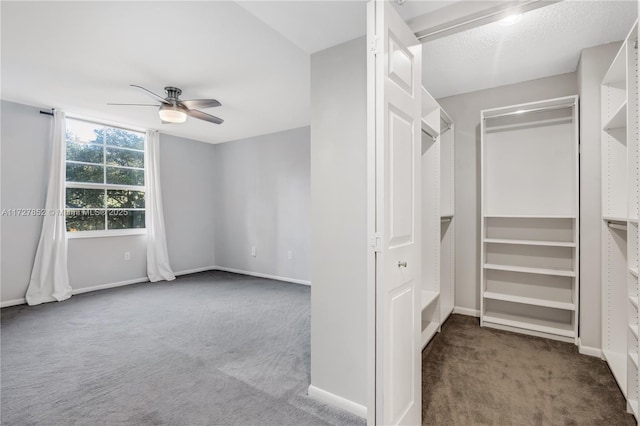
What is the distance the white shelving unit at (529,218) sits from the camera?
2.94 m

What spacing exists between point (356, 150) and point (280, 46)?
4.57 feet

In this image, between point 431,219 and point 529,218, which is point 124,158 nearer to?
point 431,219

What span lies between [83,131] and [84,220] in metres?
1.34

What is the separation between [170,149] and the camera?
5.54 m

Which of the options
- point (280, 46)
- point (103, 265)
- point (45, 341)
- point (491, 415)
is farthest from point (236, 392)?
point (103, 265)

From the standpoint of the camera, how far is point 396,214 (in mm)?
1376

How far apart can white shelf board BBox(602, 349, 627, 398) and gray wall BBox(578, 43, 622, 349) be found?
0.12m

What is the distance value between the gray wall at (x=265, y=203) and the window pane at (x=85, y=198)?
2.08 metres

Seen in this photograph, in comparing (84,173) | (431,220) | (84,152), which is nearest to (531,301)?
(431,220)

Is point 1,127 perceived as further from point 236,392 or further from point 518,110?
point 518,110

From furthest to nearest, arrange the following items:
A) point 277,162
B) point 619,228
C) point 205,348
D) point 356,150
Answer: point 277,162 → point 205,348 → point 619,228 → point 356,150

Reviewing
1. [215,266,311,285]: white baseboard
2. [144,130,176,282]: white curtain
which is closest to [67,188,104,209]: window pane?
[144,130,176,282]: white curtain

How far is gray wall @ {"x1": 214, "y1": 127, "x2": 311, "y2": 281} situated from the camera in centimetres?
512

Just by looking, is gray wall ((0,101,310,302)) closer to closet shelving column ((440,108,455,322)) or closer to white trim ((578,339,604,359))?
closet shelving column ((440,108,455,322))
